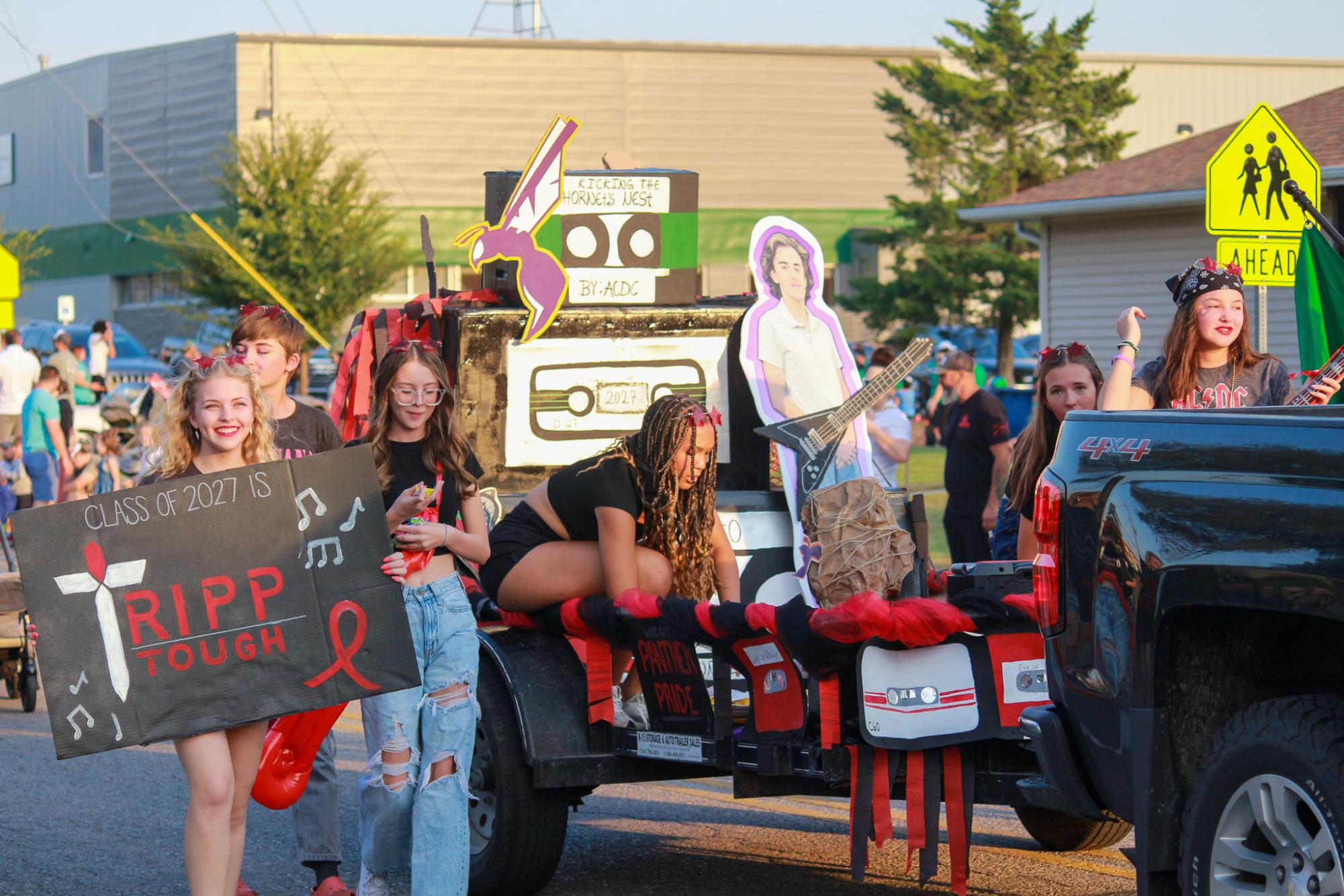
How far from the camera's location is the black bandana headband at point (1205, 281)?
241 inches

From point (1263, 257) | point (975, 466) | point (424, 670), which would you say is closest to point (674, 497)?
point (424, 670)

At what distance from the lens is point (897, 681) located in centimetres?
491

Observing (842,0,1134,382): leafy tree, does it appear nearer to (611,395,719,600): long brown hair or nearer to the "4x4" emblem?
(611,395,719,600): long brown hair

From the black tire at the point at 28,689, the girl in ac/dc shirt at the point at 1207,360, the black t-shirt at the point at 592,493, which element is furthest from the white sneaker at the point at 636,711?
the black tire at the point at 28,689

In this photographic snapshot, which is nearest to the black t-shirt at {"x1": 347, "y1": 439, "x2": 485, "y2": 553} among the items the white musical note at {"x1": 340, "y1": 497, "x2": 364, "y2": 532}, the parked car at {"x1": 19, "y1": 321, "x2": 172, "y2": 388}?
the white musical note at {"x1": 340, "y1": 497, "x2": 364, "y2": 532}

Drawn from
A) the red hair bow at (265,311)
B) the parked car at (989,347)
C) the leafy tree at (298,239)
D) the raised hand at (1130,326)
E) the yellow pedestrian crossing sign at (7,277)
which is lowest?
the raised hand at (1130,326)

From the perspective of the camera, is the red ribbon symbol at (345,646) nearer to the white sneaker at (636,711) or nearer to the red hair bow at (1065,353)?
the white sneaker at (636,711)

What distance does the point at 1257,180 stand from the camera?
9.56 metres

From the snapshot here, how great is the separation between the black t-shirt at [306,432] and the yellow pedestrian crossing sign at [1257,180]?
5.29 metres

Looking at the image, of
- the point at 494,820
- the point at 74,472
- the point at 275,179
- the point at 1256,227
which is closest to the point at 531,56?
the point at 275,179

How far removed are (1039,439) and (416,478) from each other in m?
2.42

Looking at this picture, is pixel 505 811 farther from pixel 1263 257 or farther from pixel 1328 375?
pixel 1263 257

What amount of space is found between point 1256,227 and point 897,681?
5.63 meters

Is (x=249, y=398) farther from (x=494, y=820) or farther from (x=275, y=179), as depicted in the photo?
(x=275, y=179)
